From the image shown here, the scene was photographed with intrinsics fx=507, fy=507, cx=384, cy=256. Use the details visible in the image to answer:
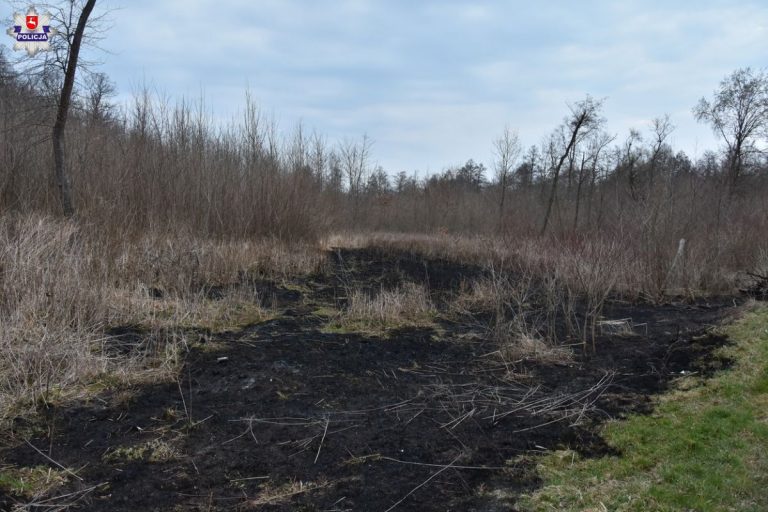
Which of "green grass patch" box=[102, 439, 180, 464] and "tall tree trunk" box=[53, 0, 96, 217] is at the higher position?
"tall tree trunk" box=[53, 0, 96, 217]

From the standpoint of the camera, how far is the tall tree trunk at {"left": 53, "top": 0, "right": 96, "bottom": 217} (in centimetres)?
765

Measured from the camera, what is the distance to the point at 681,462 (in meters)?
3.06

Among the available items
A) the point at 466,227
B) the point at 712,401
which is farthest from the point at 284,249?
the point at 466,227

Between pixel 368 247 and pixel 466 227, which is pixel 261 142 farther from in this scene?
pixel 466 227

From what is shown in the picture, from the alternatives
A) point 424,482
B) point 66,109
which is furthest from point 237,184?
point 424,482

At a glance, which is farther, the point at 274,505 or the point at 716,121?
the point at 716,121

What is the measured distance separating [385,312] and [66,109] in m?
5.79

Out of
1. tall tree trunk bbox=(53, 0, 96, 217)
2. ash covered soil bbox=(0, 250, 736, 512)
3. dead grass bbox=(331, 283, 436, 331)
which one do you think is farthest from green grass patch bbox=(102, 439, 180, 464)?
tall tree trunk bbox=(53, 0, 96, 217)

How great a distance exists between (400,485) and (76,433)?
2278 millimetres

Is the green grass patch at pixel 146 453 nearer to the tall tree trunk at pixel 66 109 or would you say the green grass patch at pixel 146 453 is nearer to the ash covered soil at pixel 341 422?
the ash covered soil at pixel 341 422

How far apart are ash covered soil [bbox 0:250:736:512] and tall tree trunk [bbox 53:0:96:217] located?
3.76 meters

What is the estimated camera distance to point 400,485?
116 inches

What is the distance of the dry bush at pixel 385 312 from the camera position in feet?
22.7

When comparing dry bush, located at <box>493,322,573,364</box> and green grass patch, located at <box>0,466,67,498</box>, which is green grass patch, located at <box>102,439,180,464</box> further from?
dry bush, located at <box>493,322,573,364</box>
